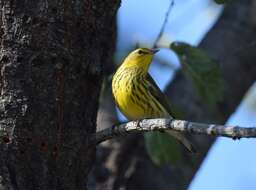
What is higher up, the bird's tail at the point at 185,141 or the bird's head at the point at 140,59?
the bird's head at the point at 140,59

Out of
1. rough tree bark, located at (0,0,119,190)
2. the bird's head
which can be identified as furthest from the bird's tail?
rough tree bark, located at (0,0,119,190)

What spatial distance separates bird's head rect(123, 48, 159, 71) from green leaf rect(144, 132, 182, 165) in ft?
2.85

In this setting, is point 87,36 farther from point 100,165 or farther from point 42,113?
point 100,165

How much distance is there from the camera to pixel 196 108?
17.9ft

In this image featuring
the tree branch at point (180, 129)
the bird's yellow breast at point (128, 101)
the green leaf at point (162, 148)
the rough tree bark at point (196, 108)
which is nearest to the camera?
the tree branch at point (180, 129)

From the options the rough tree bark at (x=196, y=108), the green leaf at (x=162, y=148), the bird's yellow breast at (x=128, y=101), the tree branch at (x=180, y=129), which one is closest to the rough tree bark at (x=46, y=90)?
the tree branch at (x=180, y=129)

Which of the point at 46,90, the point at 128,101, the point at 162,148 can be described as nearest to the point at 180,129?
the point at 46,90

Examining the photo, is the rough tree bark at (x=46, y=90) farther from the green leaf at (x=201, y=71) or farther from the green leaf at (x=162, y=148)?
the green leaf at (x=201, y=71)

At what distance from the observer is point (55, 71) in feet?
10.6

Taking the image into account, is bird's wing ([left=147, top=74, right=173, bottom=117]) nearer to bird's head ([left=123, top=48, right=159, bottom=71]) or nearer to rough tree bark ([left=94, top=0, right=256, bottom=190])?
bird's head ([left=123, top=48, right=159, bottom=71])

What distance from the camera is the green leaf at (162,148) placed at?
440 centimetres

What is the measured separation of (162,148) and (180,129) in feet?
5.50

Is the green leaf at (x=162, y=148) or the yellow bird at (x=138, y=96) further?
the yellow bird at (x=138, y=96)

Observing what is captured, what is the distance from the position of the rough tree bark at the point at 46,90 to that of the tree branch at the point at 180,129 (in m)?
0.18
